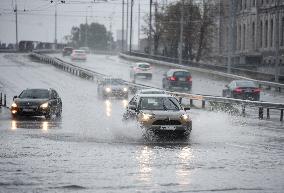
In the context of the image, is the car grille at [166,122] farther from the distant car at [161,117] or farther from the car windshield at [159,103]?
the car windshield at [159,103]

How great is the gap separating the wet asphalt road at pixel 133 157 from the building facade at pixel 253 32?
190 feet

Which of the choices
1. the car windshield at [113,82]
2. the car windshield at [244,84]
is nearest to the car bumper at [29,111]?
the car windshield at [244,84]

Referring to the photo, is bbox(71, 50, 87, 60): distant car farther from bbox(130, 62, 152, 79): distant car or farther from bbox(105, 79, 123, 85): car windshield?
bbox(105, 79, 123, 85): car windshield

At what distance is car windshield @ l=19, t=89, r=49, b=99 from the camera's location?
3228 centimetres

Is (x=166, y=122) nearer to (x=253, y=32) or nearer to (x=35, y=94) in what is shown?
(x=35, y=94)

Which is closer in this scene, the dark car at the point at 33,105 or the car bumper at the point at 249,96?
the dark car at the point at 33,105

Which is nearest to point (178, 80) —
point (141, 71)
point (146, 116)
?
point (141, 71)

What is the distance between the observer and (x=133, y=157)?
58.9 feet

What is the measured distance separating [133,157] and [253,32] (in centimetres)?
8377

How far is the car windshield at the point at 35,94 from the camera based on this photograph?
1271 inches

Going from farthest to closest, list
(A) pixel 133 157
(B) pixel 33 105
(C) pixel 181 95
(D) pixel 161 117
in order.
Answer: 1. (C) pixel 181 95
2. (B) pixel 33 105
3. (D) pixel 161 117
4. (A) pixel 133 157

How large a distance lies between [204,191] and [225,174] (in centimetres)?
219

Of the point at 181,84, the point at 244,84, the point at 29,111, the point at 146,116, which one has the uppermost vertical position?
the point at 146,116

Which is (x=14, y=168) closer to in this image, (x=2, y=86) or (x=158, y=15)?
(x=2, y=86)
